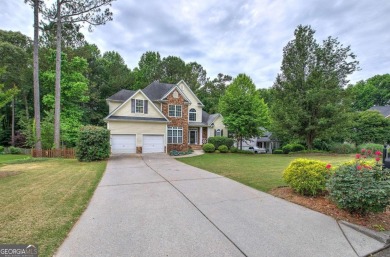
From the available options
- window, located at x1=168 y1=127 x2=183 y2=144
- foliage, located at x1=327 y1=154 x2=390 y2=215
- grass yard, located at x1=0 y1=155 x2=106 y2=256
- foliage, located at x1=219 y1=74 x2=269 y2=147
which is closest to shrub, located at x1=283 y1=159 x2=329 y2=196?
foliage, located at x1=327 y1=154 x2=390 y2=215

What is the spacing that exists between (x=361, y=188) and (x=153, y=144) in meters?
17.0

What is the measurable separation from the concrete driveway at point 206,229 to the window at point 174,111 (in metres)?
15.9

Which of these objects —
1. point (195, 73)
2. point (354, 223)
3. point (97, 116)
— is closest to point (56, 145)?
point (97, 116)

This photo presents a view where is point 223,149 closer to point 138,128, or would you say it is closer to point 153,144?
point 153,144

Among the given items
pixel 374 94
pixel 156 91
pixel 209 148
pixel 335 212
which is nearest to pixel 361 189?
pixel 335 212

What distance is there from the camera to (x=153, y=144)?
63.2 ft

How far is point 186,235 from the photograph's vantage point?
11.4ft

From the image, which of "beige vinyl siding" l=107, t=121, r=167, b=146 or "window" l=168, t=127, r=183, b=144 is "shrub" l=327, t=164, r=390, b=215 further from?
"window" l=168, t=127, r=183, b=144

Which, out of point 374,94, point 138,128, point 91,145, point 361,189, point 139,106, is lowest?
point 361,189

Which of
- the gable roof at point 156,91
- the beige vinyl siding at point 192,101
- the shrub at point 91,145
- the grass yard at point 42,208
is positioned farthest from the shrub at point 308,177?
the beige vinyl siding at point 192,101

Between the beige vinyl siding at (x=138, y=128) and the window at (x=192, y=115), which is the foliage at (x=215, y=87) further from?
the beige vinyl siding at (x=138, y=128)

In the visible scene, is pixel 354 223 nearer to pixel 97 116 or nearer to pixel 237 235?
pixel 237 235

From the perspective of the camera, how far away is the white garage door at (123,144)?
17.8 m

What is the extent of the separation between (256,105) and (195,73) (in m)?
25.0
